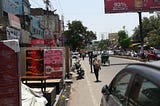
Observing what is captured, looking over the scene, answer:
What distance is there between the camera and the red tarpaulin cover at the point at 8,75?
6.62 m

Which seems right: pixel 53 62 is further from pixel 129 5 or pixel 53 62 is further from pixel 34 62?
pixel 129 5

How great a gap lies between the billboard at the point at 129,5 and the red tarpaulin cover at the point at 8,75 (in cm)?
4454

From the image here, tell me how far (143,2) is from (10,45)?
45393 millimetres

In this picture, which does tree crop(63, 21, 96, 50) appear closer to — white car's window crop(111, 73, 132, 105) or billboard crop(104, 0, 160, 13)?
billboard crop(104, 0, 160, 13)

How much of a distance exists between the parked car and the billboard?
44467 millimetres

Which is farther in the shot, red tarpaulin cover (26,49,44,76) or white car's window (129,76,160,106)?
red tarpaulin cover (26,49,44,76)

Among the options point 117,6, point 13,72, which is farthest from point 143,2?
point 13,72

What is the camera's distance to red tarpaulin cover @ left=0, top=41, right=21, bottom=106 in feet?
21.7

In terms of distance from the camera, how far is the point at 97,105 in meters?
14.5

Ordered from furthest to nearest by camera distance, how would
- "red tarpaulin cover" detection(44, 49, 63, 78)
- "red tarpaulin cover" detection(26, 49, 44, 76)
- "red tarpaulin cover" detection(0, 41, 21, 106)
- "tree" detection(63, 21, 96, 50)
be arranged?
"tree" detection(63, 21, 96, 50) < "red tarpaulin cover" detection(44, 49, 63, 78) < "red tarpaulin cover" detection(26, 49, 44, 76) < "red tarpaulin cover" detection(0, 41, 21, 106)

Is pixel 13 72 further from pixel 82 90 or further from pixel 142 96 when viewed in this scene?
pixel 82 90

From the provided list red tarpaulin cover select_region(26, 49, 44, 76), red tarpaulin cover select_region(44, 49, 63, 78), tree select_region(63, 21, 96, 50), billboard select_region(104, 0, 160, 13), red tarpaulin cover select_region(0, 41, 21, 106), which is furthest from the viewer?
tree select_region(63, 21, 96, 50)

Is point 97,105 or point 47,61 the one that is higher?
point 47,61

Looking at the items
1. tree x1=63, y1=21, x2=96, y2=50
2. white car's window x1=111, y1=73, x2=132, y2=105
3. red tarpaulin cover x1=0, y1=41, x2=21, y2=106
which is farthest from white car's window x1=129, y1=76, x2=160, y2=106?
tree x1=63, y1=21, x2=96, y2=50
